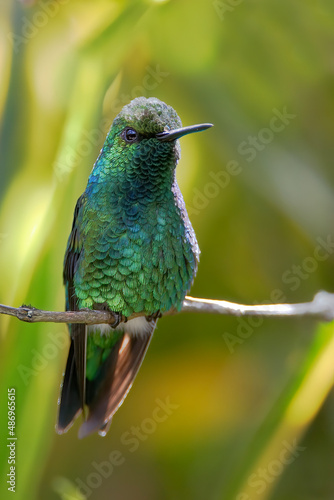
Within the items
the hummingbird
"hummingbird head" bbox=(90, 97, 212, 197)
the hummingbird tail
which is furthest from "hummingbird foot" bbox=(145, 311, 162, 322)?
"hummingbird head" bbox=(90, 97, 212, 197)

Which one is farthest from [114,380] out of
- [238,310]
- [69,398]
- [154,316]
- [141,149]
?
[141,149]

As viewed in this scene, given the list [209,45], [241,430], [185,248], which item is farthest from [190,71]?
[241,430]

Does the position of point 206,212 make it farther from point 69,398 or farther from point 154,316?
point 69,398

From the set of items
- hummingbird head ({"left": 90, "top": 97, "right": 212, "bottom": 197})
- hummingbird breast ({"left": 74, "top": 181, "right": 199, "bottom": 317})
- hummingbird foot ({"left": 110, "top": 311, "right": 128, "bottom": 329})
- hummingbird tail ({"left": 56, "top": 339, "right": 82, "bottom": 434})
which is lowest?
hummingbird tail ({"left": 56, "top": 339, "right": 82, "bottom": 434})

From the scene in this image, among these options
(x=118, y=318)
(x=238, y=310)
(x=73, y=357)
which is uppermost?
(x=238, y=310)

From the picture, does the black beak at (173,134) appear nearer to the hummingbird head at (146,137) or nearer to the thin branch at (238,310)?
the hummingbird head at (146,137)

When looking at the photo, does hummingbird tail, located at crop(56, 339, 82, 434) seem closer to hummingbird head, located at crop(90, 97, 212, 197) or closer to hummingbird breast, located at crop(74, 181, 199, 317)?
hummingbird breast, located at crop(74, 181, 199, 317)

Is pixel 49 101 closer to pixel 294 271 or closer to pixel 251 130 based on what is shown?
pixel 251 130

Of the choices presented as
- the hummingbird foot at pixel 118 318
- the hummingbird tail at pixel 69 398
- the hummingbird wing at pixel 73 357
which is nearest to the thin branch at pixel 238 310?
the hummingbird foot at pixel 118 318
